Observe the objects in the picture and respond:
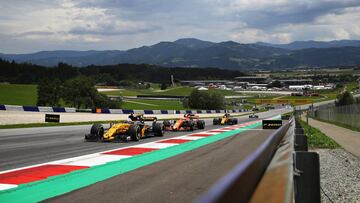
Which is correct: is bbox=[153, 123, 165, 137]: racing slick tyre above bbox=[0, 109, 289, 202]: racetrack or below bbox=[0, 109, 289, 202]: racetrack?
above

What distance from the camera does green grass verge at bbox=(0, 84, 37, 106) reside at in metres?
81.4

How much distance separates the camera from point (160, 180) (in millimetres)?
8109

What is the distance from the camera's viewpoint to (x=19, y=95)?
3617 inches

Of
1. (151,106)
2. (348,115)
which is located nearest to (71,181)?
(348,115)

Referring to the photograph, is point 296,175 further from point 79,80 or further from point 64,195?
point 79,80

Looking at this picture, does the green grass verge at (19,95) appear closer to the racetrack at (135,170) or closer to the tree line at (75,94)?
the tree line at (75,94)

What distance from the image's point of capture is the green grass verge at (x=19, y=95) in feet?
267

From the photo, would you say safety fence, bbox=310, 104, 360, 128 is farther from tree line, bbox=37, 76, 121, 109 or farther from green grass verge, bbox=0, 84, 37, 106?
tree line, bbox=37, 76, 121, 109

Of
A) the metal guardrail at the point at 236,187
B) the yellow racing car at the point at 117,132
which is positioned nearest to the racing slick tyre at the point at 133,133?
the yellow racing car at the point at 117,132

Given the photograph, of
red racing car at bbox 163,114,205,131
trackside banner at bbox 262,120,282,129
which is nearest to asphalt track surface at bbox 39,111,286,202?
red racing car at bbox 163,114,205,131

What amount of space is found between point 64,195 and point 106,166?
→ 3.15m

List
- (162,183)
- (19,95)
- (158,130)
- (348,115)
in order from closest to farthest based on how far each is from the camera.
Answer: (162,183)
(158,130)
(348,115)
(19,95)

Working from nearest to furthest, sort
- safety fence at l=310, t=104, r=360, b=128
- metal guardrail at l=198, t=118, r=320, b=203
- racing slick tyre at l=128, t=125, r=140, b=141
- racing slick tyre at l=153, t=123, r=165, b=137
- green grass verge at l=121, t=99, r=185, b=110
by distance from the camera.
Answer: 1. metal guardrail at l=198, t=118, r=320, b=203
2. racing slick tyre at l=128, t=125, r=140, b=141
3. racing slick tyre at l=153, t=123, r=165, b=137
4. safety fence at l=310, t=104, r=360, b=128
5. green grass verge at l=121, t=99, r=185, b=110

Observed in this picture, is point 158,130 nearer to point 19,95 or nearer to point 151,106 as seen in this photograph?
point 151,106
